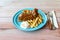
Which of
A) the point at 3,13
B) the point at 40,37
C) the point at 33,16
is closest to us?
the point at 40,37

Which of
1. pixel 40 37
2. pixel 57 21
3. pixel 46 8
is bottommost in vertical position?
pixel 40 37

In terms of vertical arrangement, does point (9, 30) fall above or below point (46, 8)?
below

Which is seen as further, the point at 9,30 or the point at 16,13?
the point at 16,13

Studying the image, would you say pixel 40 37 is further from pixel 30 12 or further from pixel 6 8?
pixel 6 8

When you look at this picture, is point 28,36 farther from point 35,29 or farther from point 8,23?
point 8,23

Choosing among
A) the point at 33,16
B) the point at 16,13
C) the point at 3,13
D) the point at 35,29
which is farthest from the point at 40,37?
the point at 3,13

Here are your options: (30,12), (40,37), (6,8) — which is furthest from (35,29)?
(6,8)

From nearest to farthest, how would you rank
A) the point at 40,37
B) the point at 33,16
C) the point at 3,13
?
the point at 40,37 < the point at 33,16 < the point at 3,13
